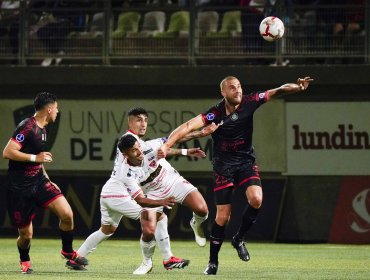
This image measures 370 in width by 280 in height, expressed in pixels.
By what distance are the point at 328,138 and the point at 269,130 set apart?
1193 millimetres

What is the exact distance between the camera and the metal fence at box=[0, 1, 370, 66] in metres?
21.4

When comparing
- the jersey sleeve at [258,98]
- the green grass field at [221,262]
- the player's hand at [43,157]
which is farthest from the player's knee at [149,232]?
the jersey sleeve at [258,98]

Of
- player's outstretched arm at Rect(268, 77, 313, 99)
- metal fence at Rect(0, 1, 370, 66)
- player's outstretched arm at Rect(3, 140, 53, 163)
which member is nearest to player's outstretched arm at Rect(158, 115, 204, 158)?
player's outstretched arm at Rect(268, 77, 313, 99)

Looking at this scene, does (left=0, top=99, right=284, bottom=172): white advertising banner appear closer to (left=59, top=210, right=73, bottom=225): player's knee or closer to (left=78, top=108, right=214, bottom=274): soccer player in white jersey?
(left=78, top=108, right=214, bottom=274): soccer player in white jersey

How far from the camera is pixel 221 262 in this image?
16.0 metres

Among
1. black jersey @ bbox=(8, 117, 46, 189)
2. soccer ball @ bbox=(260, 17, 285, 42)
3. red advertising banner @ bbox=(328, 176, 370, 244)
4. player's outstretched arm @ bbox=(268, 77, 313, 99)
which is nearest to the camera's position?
player's outstretched arm @ bbox=(268, 77, 313, 99)

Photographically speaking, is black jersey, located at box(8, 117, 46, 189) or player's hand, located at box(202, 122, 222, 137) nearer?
player's hand, located at box(202, 122, 222, 137)

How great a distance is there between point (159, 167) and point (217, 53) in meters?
7.74

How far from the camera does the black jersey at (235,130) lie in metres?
13.4

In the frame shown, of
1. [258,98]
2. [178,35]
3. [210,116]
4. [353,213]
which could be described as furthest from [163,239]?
[178,35]

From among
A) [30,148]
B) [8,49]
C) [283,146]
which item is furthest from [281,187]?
[30,148]

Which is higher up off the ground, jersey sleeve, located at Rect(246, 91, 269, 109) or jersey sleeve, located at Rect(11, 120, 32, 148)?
jersey sleeve, located at Rect(246, 91, 269, 109)

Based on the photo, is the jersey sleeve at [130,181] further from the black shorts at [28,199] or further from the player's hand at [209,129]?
the player's hand at [209,129]

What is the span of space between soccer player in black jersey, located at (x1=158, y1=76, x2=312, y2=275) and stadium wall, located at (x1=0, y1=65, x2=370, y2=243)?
8137 mm
